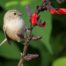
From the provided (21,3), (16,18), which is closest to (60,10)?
(16,18)

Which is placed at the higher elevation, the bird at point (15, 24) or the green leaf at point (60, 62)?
the bird at point (15, 24)

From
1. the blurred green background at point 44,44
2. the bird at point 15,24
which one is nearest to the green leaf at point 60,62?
the blurred green background at point 44,44

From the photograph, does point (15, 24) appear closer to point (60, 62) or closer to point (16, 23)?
point (16, 23)

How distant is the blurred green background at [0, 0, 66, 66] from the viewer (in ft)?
3.03

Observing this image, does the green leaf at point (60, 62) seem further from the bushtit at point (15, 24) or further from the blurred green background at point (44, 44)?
the bushtit at point (15, 24)

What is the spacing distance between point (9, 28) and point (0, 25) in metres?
0.38

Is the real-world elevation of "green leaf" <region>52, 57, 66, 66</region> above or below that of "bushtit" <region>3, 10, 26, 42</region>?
below

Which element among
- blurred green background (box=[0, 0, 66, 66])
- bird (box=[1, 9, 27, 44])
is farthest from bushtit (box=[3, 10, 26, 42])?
blurred green background (box=[0, 0, 66, 66])

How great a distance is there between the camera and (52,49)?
3.21ft

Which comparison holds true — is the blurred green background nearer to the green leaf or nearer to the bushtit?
the green leaf

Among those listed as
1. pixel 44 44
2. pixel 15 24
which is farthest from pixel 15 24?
pixel 44 44

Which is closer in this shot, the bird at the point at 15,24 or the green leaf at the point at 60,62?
the bird at the point at 15,24

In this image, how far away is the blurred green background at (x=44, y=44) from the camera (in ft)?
3.03

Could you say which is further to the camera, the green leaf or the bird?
the green leaf
